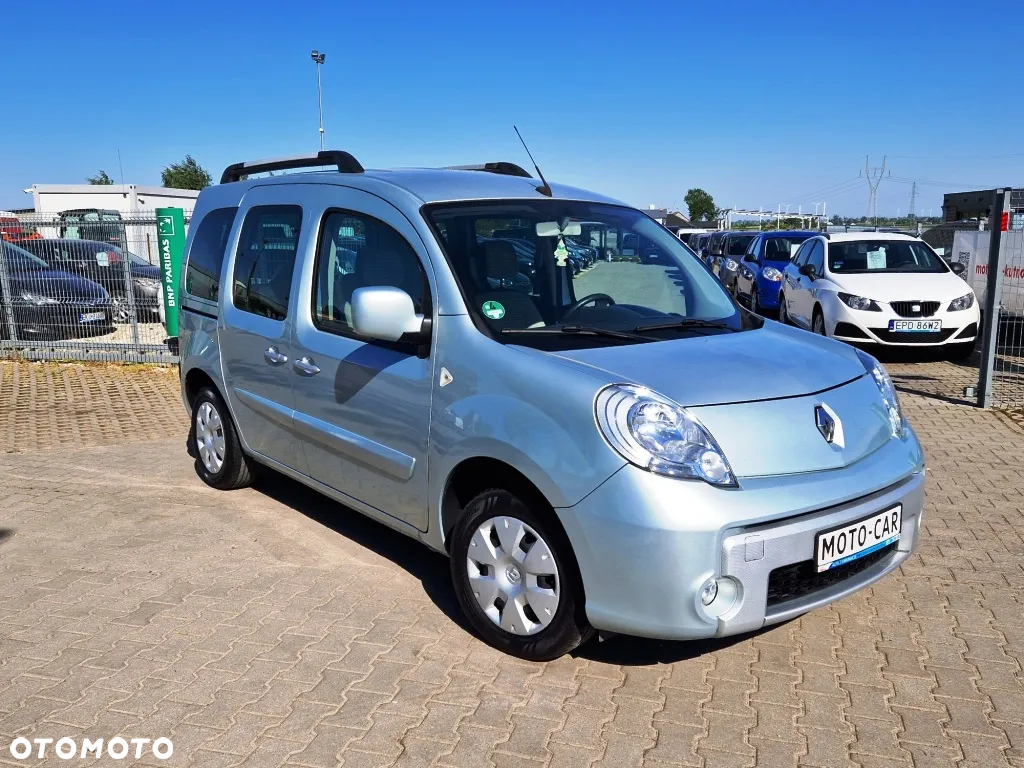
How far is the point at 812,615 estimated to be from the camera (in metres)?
4.09

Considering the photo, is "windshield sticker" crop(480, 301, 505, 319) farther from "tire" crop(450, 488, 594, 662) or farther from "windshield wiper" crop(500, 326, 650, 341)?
"tire" crop(450, 488, 594, 662)

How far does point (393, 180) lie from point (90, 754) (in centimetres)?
269

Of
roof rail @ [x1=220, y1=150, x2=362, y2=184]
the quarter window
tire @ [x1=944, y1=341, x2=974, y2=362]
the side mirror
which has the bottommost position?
tire @ [x1=944, y1=341, x2=974, y2=362]

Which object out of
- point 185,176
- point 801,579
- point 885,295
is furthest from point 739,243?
point 185,176

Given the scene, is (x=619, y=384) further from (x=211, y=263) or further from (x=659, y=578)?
(x=211, y=263)

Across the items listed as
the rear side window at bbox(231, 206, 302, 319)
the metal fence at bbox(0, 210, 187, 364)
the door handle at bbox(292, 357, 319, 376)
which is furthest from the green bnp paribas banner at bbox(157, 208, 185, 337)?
the door handle at bbox(292, 357, 319, 376)

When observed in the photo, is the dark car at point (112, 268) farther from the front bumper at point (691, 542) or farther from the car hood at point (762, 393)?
the front bumper at point (691, 542)

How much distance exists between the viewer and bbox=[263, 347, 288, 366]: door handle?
15.4 ft

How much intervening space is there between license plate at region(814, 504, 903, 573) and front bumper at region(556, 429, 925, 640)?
0.13 ft

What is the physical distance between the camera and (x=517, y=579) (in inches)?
138

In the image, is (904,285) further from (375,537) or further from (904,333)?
(375,537)

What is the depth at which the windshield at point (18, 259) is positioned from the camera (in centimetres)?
1177

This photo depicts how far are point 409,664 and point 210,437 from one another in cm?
287

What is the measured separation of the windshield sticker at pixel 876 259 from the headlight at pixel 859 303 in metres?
1.28
